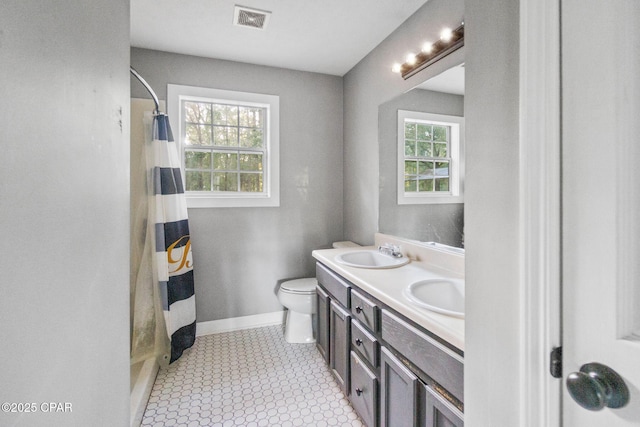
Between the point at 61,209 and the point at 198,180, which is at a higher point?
the point at 198,180

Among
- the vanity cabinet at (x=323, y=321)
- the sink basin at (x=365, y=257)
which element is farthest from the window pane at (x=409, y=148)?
the vanity cabinet at (x=323, y=321)

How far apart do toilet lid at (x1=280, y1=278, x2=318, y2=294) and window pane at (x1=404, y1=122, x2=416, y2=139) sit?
1446 millimetres

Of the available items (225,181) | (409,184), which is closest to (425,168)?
(409,184)

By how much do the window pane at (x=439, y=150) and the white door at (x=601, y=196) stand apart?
1247mm

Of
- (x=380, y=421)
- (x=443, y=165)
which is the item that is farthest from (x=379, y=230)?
(x=380, y=421)

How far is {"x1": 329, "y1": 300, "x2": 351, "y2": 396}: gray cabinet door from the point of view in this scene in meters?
1.69

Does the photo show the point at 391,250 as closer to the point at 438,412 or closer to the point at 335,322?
the point at 335,322

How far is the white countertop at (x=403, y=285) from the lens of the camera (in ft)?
3.10

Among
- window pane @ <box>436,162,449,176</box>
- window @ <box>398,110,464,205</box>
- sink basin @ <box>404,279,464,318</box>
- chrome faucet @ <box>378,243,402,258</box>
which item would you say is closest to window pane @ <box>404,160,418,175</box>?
window @ <box>398,110,464,205</box>

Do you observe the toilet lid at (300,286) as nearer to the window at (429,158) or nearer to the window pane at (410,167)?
the window at (429,158)

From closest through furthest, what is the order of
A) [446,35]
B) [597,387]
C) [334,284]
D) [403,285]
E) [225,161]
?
[597,387] → [403,285] → [446,35] → [334,284] → [225,161]

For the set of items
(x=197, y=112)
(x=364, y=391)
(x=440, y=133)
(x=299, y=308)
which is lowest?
(x=364, y=391)

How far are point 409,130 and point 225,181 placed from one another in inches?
69.7

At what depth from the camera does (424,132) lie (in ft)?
6.36
